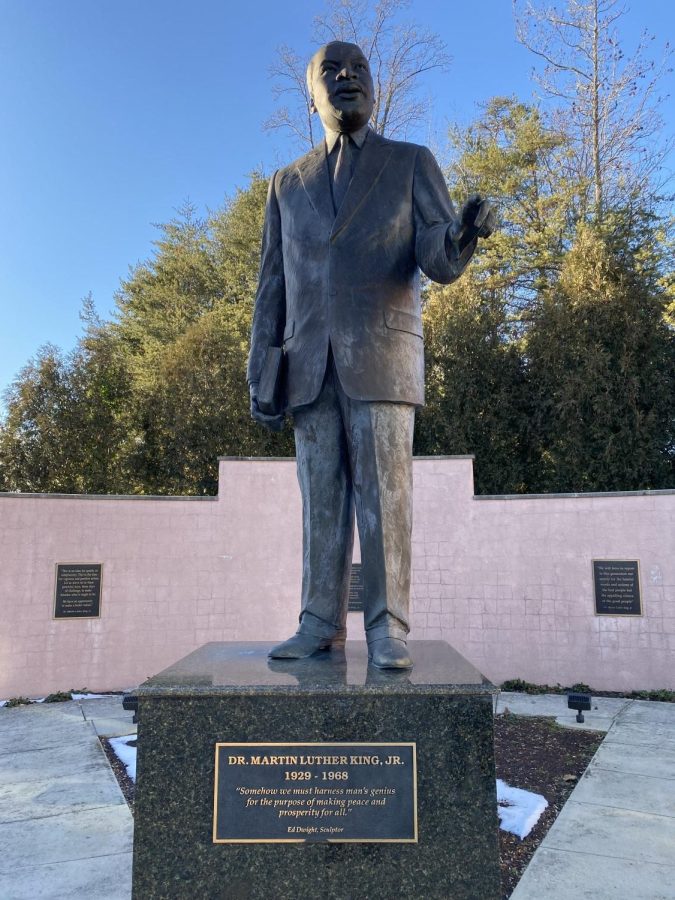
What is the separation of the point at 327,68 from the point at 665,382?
849 cm

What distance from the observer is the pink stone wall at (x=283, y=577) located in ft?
26.1

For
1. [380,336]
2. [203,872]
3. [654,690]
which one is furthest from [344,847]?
[654,690]

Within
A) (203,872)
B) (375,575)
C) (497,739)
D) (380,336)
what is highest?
(380,336)

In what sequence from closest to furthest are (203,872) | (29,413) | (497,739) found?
(203,872)
(497,739)
(29,413)

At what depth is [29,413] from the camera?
12.4 m

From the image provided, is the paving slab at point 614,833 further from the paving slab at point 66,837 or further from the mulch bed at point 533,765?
the paving slab at point 66,837

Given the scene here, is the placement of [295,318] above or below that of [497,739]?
above

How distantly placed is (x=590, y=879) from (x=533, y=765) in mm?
1969

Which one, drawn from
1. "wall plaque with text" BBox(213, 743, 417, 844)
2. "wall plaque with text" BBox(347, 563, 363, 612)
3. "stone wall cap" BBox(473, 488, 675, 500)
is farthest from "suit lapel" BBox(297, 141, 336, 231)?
"stone wall cap" BBox(473, 488, 675, 500)

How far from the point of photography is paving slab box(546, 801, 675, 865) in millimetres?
3568

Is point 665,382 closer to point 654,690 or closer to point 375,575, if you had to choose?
point 654,690

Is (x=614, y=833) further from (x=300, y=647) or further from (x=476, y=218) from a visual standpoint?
(x=476, y=218)

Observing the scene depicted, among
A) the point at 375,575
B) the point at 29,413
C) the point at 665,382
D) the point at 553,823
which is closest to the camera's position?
the point at 375,575

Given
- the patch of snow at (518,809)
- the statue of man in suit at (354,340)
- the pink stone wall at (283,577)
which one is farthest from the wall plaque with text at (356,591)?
the statue of man in suit at (354,340)
